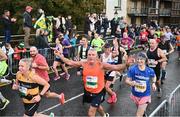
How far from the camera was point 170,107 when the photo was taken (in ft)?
21.3

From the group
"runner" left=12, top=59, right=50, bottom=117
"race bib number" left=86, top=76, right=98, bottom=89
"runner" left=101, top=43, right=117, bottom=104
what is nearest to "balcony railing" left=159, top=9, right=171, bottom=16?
"runner" left=101, top=43, right=117, bottom=104

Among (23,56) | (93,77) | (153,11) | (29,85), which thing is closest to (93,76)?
(93,77)

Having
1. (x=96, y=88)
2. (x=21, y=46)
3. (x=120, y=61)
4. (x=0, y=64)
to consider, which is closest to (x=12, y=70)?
(x=21, y=46)

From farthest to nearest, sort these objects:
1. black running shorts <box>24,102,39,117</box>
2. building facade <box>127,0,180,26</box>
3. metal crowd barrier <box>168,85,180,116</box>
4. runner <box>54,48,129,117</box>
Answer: building facade <box>127,0,180,26</box> → runner <box>54,48,129,117</box> → black running shorts <box>24,102,39,117</box> → metal crowd barrier <box>168,85,180,116</box>

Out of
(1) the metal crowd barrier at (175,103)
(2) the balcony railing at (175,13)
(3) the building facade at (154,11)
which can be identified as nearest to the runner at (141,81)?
(1) the metal crowd barrier at (175,103)

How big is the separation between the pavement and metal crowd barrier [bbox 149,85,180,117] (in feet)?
5.86

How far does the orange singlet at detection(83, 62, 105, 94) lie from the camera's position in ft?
23.8

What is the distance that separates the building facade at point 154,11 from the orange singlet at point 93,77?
4184cm

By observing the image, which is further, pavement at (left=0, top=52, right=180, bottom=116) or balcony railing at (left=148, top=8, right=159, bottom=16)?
balcony railing at (left=148, top=8, right=159, bottom=16)

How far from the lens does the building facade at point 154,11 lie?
50.6 meters

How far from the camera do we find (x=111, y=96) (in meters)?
10.1

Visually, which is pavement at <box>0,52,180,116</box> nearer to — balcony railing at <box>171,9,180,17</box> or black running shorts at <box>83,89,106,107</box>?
black running shorts at <box>83,89,106,107</box>

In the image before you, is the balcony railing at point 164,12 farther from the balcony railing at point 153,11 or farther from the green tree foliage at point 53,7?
the green tree foliage at point 53,7

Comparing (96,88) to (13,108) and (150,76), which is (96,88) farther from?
(13,108)
